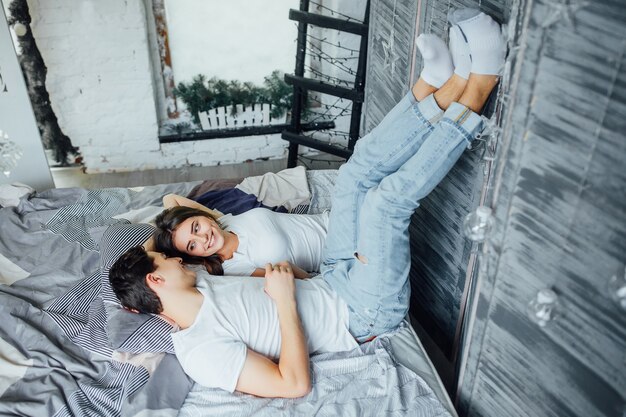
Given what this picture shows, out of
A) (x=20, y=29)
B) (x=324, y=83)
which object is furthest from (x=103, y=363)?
(x=20, y=29)

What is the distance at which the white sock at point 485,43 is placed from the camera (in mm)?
1216

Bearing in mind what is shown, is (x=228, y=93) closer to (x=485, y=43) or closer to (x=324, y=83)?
(x=324, y=83)

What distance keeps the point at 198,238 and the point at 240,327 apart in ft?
1.28

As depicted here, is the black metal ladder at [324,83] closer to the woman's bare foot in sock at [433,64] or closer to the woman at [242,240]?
the woman at [242,240]

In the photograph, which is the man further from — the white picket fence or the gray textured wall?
the white picket fence

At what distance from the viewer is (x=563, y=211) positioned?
95 centimetres

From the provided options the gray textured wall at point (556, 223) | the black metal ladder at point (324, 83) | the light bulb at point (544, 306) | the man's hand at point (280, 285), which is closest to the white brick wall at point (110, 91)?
the black metal ladder at point (324, 83)

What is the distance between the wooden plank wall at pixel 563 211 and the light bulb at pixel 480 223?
2cm

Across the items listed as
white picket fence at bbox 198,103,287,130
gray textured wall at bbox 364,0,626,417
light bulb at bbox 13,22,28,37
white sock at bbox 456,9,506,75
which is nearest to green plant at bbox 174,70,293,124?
white picket fence at bbox 198,103,287,130

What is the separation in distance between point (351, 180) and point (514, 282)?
0.62 meters

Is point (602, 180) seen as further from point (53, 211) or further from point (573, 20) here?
point (53, 211)

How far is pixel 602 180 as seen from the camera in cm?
86

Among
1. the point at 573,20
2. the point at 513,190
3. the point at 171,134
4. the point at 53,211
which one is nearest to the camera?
the point at 573,20

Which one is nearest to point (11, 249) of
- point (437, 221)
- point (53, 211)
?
point (53, 211)
